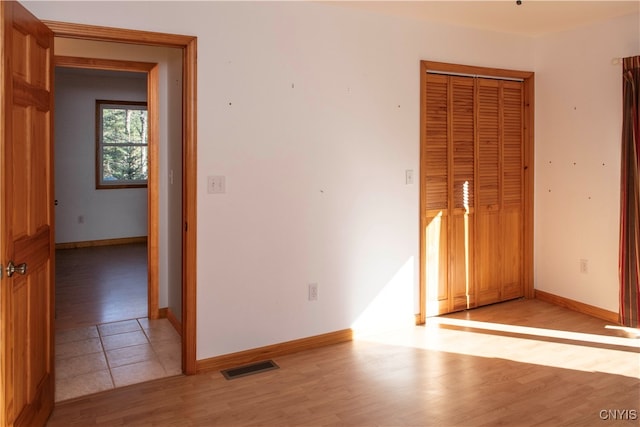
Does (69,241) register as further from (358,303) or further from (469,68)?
(469,68)

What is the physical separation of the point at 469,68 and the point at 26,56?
10.8 ft

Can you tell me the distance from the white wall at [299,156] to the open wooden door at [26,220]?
1.82ft

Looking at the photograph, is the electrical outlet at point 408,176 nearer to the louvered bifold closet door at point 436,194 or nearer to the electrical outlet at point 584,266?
the louvered bifold closet door at point 436,194

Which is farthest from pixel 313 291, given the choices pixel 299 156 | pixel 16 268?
pixel 16 268

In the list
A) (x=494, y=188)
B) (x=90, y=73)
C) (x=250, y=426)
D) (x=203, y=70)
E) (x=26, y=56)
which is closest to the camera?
(x=26, y=56)

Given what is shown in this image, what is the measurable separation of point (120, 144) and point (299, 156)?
215 inches

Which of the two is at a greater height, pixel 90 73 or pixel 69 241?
pixel 90 73

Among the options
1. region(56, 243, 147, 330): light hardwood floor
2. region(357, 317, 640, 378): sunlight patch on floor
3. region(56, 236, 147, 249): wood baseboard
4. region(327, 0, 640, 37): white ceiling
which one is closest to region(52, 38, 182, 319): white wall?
region(56, 243, 147, 330): light hardwood floor

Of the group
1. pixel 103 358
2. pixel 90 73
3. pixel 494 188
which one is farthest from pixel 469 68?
pixel 90 73

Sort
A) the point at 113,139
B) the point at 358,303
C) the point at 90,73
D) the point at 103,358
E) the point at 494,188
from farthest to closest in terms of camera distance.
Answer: the point at 113,139
the point at 90,73
the point at 494,188
the point at 358,303
the point at 103,358

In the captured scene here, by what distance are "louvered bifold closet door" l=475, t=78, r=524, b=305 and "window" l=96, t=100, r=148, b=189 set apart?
17.5ft

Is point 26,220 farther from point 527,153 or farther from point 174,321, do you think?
point 527,153

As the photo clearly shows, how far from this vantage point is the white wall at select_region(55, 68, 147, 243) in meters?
7.57

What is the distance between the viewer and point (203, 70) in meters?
3.14
